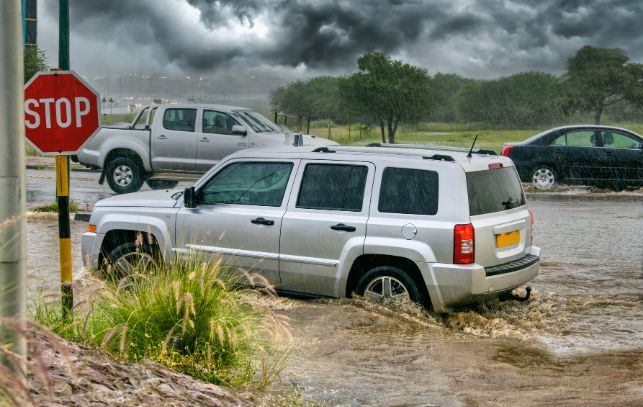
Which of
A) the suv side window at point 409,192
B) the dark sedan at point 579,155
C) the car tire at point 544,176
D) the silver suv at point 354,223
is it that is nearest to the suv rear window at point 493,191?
the silver suv at point 354,223

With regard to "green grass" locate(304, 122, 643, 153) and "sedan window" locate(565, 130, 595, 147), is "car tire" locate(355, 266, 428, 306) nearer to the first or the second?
"sedan window" locate(565, 130, 595, 147)

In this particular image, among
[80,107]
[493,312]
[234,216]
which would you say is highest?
[80,107]

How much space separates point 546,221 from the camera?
17625 mm

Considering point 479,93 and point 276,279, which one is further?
point 479,93

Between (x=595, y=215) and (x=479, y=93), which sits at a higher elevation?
(x=479, y=93)

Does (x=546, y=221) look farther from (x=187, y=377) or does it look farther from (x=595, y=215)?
(x=187, y=377)

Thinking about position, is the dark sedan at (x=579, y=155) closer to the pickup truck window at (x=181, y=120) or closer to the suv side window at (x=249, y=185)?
the pickup truck window at (x=181, y=120)

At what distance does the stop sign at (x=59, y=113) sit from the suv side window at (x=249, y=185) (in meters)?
1.75

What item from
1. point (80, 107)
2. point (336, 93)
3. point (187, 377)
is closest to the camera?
point (187, 377)

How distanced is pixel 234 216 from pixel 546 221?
9.56 metres

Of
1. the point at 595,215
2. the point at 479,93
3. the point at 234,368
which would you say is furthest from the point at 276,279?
the point at 479,93

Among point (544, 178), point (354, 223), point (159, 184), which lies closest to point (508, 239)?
point (354, 223)

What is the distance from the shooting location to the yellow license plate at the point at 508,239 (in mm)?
8781

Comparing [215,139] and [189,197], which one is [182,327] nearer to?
[189,197]
